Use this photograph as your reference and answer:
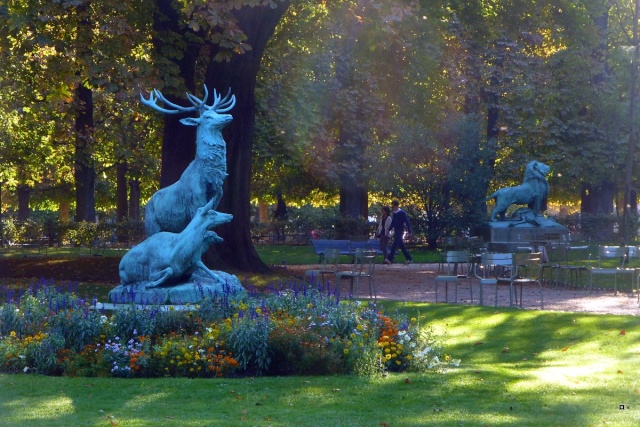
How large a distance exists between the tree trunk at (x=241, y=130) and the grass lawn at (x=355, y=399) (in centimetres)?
949

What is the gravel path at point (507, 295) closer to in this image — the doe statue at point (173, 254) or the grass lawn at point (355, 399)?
the grass lawn at point (355, 399)

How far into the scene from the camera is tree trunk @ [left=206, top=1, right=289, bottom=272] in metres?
20.2

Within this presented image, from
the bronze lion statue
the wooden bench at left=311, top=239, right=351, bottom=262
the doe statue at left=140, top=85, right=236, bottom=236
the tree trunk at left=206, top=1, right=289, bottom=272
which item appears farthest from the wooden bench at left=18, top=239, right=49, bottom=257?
the doe statue at left=140, top=85, right=236, bottom=236

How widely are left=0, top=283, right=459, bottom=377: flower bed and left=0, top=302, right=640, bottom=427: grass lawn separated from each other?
30cm

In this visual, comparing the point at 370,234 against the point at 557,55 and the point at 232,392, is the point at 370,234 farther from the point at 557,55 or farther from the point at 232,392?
the point at 232,392

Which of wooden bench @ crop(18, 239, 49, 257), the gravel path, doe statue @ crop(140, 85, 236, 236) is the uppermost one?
doe statue @ crop(140, 85, 236, 236)

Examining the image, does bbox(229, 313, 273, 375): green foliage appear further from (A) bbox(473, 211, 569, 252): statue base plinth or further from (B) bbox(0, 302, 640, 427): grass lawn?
(A) bbox(473, 211, 569, 252): statue base plinth

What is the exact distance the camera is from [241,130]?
67.3 feet

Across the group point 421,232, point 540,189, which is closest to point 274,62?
point 540,189

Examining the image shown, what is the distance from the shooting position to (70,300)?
1177 cm

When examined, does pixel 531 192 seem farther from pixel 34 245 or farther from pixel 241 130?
pixel 34 245

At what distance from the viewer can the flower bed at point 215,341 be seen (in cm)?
1011

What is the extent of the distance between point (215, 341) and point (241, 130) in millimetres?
10714

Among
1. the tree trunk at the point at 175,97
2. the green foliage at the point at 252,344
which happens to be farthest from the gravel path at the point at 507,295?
the green foliage at the point at 252,344
